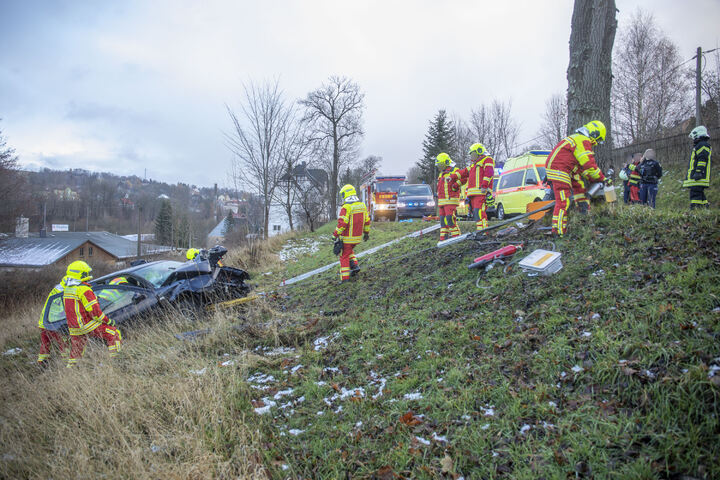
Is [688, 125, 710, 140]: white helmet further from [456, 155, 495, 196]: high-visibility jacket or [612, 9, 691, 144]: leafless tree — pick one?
[612, 9, 691, 144]: leafless tree

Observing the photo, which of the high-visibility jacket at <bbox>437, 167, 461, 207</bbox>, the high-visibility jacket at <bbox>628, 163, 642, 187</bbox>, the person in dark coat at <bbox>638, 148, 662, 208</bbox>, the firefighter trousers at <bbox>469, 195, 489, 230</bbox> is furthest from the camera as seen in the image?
the high-visibility jacket at <bbox>628, 163, 642, 187</bbox>

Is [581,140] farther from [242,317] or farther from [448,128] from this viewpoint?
[448,128]

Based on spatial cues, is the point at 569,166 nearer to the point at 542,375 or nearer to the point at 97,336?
the point at 542,375

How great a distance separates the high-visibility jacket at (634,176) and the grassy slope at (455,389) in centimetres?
552

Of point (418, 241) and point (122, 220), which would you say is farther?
point (122, 220)

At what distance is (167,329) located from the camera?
6.19m

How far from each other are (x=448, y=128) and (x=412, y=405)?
38068mm

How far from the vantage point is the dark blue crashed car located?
21.8 feet

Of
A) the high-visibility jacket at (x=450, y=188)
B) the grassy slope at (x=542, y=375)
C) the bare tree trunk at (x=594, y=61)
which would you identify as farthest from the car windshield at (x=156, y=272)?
the bare tree trunk at (x=594, y=61)

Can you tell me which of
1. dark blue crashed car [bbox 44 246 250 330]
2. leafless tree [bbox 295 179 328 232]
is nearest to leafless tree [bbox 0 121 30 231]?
leafless tree [bbox 295 179 328 232]

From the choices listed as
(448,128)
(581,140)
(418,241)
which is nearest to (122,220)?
(448,128)

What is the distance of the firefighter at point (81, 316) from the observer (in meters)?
5.80

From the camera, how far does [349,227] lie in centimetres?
775

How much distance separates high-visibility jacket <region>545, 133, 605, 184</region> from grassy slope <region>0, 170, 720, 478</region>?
92 centimetres
